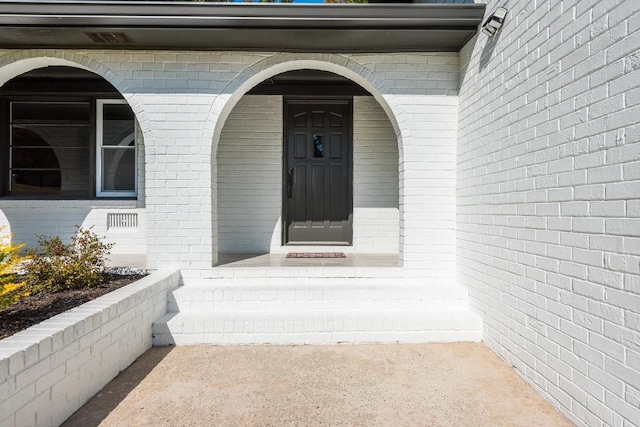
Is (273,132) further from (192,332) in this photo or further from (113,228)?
(192,332)

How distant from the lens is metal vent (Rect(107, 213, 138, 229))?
17.6 feet

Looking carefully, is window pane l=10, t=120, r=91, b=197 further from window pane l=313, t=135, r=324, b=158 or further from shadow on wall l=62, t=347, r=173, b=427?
shadow on wall l=62, t=347, r=173, b=427

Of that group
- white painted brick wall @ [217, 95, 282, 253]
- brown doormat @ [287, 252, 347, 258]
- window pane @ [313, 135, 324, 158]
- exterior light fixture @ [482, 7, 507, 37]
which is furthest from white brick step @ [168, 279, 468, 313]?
window pane @ [313, 135, 324, 158]

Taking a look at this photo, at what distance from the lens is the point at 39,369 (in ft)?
6.38

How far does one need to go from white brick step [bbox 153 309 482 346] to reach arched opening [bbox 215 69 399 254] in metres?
2.02

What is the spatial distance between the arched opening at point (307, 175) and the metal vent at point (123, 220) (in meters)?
1.26

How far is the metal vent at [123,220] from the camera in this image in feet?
17.6

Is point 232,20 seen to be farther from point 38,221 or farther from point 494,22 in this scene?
point 38,221

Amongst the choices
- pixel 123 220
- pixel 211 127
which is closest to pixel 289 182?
pixel 211 127

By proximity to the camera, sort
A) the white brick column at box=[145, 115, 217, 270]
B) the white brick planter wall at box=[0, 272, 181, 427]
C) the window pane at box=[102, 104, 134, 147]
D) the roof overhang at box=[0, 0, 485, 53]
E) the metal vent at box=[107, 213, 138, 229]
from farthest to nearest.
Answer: the window pane at box=[102, 104, 134, 147] → the metal vent at box=[107, 213, 138, 229] → the white brick column at box=[145, 115, 217, 270] → the roof overhang at box=[0, 0, 485, 53] → the white brick planter wall at box=[0, 272, 181, 427]

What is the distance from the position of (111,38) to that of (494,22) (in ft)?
11.9

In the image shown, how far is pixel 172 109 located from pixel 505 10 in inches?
128

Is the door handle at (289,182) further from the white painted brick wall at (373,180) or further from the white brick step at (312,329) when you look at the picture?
the white brick step at (312,329)

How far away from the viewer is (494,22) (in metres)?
3.02
